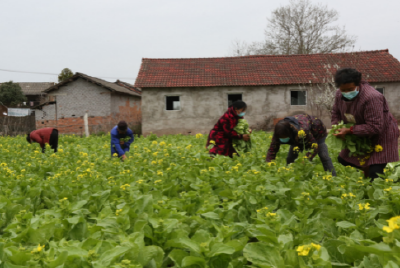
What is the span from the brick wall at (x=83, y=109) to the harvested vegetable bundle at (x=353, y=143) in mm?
20136

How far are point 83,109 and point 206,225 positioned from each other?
899 inches

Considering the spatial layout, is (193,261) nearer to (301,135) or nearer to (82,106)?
(301,135)

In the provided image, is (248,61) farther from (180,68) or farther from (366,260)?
(366,260)

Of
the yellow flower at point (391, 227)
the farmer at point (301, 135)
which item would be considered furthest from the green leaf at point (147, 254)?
the farmer at point (301, 135)

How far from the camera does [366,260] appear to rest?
5.72 feet

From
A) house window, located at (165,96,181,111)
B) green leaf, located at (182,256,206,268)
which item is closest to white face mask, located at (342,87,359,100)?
green leaf, located at (182,256,206,268)


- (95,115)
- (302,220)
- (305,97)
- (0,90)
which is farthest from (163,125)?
(0,90)

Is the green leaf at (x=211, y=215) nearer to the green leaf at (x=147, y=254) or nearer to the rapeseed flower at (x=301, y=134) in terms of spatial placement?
the green leaf at (x=147, y=254)

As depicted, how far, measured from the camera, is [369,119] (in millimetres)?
3500

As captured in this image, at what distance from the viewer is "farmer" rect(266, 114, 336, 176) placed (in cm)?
463

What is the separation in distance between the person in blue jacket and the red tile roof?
11.8m

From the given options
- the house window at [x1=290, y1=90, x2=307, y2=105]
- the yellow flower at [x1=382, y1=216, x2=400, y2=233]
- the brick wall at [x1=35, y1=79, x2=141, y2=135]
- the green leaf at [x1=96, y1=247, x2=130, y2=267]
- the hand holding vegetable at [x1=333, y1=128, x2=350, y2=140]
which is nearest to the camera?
the yellow flower at [x1=382, y1=216, x2=400, y2=233]

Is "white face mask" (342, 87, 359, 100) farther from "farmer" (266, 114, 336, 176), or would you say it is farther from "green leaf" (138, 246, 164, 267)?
"green leaf" (138, 246, 164, 267)

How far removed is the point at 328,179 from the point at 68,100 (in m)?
23.4
